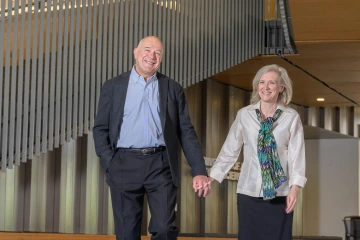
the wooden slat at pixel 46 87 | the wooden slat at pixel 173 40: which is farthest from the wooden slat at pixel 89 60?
the wooden slat at pixel 173 40

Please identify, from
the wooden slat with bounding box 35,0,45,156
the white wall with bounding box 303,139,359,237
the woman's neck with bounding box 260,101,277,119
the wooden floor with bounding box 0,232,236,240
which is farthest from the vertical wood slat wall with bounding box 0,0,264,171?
the white wall with bounding box 303,139,359,237

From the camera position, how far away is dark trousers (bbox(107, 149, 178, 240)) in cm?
447

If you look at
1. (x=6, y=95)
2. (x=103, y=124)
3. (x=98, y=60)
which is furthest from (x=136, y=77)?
(x=98, y=60)

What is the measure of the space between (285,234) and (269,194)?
0.94ft

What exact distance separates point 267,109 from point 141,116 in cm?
87

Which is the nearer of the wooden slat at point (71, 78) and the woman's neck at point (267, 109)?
the woman's neck at point (267, 109)

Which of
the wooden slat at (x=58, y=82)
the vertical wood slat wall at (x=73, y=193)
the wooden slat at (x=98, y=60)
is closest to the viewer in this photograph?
the wooden slat at (x=58, y=82)

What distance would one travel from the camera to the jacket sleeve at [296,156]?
15.7 ft

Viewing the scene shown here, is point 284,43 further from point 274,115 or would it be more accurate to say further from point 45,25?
point 274,115

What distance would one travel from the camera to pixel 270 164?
4.79 metres

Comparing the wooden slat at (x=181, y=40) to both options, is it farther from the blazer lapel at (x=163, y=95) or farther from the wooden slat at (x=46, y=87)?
the blazer lapel at (x=163, y=95)

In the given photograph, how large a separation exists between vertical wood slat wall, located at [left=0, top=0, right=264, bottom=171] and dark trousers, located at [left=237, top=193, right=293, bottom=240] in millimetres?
3259

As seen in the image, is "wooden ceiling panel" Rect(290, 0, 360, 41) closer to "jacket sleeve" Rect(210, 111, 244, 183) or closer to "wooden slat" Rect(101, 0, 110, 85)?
"wooden slat" Rect(101, 0, 110, 85)

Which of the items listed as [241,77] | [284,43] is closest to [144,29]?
[284,43]
